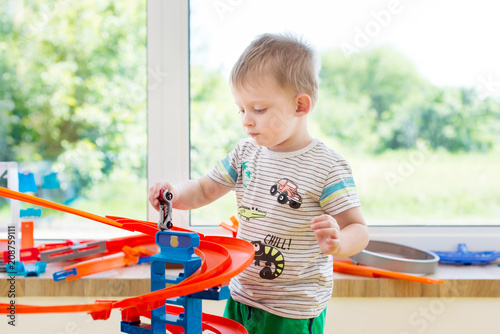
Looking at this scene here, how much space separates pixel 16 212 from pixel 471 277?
3.92ft

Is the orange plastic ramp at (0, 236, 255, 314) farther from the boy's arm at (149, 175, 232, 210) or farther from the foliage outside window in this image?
the foliage outside window

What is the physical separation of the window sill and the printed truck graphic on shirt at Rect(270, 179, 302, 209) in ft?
1.56

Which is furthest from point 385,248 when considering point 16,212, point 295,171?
point 16,212

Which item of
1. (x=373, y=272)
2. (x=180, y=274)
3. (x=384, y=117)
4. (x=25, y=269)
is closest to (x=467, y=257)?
(x=373, y=272)

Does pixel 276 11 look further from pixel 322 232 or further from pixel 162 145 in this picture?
pixel 322 232

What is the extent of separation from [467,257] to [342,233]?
776 millimetres

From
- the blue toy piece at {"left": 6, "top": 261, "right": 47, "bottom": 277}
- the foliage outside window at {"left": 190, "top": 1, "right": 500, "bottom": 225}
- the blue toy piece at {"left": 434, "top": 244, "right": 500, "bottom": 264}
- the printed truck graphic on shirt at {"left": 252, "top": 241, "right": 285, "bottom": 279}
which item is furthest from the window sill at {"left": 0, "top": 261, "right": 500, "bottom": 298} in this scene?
the printed truck graphic on shirt at {"left": 252, "top": 241, "right": 285, "bottom": 279}

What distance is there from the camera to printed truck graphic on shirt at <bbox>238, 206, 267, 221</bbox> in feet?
3.28

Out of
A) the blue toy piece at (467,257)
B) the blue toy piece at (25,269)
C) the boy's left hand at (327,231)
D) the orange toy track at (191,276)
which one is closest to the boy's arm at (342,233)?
the boy's left hand at (327,231)

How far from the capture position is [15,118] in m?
1.70

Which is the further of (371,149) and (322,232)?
(371,149)

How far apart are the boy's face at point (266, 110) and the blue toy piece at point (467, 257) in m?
0.80

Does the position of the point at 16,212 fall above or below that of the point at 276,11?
below

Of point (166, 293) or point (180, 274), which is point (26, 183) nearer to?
point (180, 274)
